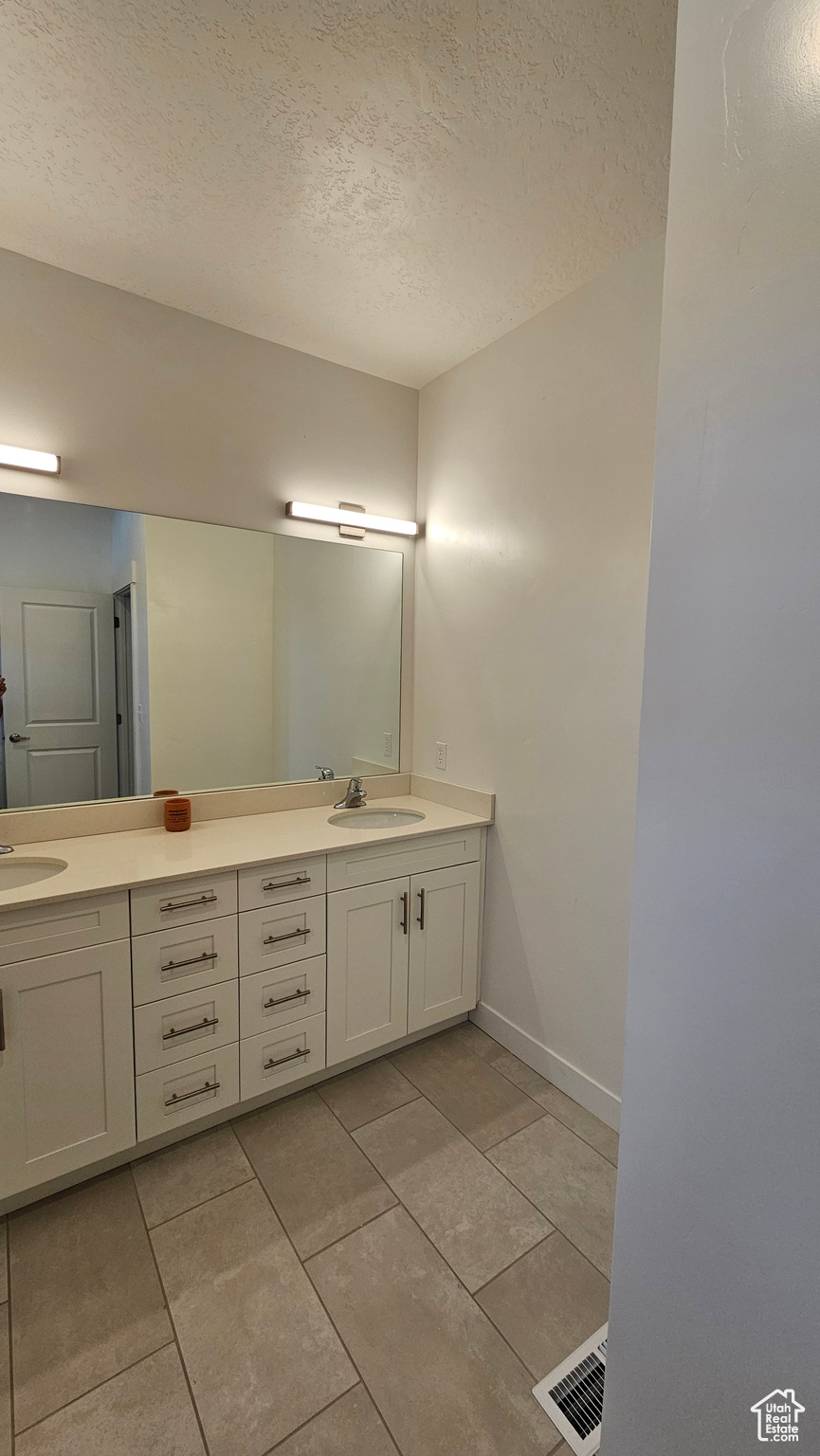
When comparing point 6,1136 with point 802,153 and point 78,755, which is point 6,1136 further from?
point 802,153

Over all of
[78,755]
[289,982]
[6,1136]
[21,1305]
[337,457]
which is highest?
[337,457]

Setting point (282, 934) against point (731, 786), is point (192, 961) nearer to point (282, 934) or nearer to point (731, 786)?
point (282, 934)

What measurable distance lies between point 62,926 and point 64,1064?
348 millimetres

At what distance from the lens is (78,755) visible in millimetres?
1888

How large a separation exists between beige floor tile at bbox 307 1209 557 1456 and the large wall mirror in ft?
4.71

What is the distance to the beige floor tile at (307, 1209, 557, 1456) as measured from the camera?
1056mm

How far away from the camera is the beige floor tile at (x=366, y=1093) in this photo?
5.98 feet

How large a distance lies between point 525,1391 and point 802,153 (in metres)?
1.90

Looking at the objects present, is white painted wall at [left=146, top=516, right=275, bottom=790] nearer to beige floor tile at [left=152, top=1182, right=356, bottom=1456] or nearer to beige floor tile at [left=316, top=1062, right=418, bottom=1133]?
beige floor tile at [left=316, top=1062, right=418, bottom=1133]

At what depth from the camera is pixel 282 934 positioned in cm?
176

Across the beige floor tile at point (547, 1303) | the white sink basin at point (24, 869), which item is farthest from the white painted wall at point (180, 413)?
the beige floor tile at point (547, 1303)

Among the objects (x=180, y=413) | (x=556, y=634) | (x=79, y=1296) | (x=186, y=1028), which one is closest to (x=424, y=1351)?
(x=79, y=1296)

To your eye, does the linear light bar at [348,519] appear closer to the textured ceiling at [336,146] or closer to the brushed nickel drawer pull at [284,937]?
the textured ceiling at [336,146]

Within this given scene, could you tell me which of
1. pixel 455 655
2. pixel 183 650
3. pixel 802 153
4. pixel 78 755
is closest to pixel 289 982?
pixel 78 755
